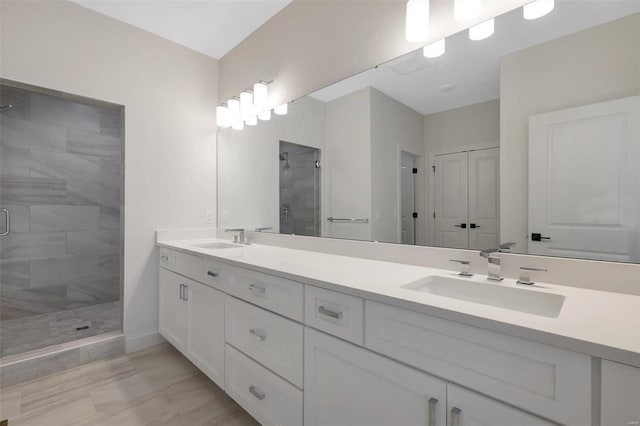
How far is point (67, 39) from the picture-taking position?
6.59ft

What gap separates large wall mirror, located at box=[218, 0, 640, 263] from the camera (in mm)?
931

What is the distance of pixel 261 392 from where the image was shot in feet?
4.27

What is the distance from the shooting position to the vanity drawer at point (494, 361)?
1.93 feet

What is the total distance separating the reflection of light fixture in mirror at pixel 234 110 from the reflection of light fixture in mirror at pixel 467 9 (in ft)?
5.97

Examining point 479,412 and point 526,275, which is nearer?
point 479,412

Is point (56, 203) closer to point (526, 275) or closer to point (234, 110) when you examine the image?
point (234, 110)

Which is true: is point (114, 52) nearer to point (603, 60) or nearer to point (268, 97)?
→ point (268, 97)

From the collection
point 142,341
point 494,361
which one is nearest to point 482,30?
point 494,361

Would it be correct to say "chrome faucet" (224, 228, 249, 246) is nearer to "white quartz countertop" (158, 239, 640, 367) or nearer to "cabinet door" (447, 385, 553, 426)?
"white quartz countertop" (158, 239, 640, 367)

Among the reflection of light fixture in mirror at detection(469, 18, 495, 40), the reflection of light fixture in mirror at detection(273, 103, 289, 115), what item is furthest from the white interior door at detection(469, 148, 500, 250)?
the reflection of light fixture in mirror at detection(273, 103, 289, 115)

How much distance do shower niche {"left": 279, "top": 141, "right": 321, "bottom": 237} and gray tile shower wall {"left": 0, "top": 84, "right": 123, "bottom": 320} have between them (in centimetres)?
189

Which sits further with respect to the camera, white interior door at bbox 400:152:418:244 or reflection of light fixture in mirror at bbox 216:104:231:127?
reflection of light fixture in mirror at bbox 216:104:231:127

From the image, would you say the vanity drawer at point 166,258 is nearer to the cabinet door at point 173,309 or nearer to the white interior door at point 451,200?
the cabinet door at point 173,309

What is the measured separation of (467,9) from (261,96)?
1.52 m
